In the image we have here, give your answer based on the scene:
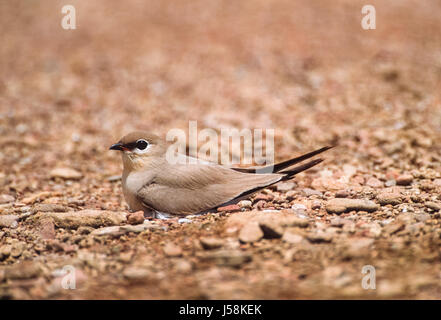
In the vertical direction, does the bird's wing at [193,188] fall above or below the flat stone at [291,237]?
above

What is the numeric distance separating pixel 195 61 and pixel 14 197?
191 inches

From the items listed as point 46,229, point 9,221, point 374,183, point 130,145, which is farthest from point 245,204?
point 9,221

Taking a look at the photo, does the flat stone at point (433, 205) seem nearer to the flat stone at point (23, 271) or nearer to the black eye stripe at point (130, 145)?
the black eye stripe at point (130, 145)

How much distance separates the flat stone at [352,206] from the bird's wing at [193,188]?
0.59m

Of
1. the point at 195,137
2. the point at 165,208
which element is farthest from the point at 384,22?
the point at 165,208

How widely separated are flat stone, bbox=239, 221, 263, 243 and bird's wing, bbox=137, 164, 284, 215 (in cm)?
69

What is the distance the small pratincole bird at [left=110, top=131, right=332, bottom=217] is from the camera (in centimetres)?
450

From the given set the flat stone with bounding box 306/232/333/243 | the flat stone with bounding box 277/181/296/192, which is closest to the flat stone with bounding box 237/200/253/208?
the flat stone with bounding box 277/181/296/192

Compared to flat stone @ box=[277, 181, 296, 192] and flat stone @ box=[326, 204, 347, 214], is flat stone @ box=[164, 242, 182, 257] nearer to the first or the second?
flat stone @ box=[326, 204, 347, 214]

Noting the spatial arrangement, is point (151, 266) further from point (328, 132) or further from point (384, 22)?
point (384, 22)

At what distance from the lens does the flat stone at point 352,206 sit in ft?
14.1

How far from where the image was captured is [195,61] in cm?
916

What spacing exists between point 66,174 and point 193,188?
2.28 meters

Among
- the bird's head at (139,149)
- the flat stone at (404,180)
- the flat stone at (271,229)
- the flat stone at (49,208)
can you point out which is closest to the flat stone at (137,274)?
the flat stone at (271,229)
